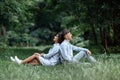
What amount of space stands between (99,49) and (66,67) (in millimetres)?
13616

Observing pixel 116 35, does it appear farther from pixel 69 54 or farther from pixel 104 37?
pixel 69 54

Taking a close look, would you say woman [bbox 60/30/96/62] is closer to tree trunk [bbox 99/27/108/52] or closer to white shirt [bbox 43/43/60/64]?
white shirt [bbox 43/43/60/64]

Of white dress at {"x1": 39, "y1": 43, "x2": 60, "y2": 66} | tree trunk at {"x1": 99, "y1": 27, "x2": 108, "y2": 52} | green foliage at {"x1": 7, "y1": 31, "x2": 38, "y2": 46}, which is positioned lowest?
green foliage at {"x1": 7, "y1": 31, "x2": 38, "y2": 46}

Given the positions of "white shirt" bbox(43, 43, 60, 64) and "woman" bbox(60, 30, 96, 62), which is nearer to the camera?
"woman" bbox(60, 30, 96, 62)

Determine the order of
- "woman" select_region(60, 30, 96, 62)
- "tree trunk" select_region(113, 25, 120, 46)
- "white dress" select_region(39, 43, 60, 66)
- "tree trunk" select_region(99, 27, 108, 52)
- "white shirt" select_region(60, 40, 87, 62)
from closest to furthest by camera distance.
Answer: "woman" select_region(60, 30, 96, 62), "white shirt" select_region(60, 40, 87, 62), "white dress" select_region(39, 43, 60, 66), "tree trunk" select_region(99, 27, 108, 52), "tree trunk" select_region(113, 25, 120, 46)

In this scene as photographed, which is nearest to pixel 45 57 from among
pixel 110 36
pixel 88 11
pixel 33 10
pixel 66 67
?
pixel 66 67

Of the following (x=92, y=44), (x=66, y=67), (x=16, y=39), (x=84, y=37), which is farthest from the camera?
(x=16, y=39)

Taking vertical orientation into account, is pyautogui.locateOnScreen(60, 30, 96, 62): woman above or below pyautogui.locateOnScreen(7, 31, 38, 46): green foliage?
above

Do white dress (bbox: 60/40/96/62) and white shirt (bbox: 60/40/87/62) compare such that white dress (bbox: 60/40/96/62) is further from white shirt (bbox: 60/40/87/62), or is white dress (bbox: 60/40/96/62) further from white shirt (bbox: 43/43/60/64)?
white shirt (bbox: 43/43/60/64)

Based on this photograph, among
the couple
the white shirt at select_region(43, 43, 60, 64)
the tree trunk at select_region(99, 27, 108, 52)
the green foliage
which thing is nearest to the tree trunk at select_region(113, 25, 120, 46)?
the tree trunk at select_region(99, 27, 108, 52)

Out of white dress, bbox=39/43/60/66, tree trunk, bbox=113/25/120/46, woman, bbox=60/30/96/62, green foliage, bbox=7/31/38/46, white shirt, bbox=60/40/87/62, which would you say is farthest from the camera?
green foliage, bbox=7/31/38/46

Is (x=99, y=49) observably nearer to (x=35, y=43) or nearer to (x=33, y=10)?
(x=33, y=10)

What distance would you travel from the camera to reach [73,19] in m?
26.1

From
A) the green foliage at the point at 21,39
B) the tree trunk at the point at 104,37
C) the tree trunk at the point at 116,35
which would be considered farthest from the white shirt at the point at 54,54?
the green foliage at the point at 21,39
